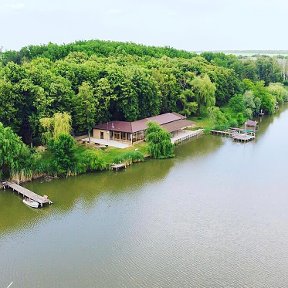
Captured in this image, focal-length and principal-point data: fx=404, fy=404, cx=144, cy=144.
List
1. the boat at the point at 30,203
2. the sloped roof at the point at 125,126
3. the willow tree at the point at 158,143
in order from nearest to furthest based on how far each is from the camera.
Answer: the boat at the point at 30,203
the willow tree at the point at 158,143
the sloped roof at the point at 125,126

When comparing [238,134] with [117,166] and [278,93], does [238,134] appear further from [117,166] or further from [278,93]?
[278,93]

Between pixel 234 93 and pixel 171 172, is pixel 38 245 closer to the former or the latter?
pixel 171 172

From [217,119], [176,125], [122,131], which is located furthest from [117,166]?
[217,119]

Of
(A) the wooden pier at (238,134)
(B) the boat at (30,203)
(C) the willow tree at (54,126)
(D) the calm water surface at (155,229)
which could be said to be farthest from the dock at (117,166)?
(A) the wooden pier at (238,134)

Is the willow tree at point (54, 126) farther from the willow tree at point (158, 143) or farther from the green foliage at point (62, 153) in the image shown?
the willow tree at point (158, 143)

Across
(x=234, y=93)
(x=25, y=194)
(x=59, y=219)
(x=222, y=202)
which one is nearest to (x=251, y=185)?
(x=222, y=202)

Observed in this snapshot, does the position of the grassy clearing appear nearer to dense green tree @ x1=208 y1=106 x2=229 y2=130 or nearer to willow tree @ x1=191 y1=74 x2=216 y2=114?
dense green tree @ x1=208 y1=106 x2=229 y2=130
